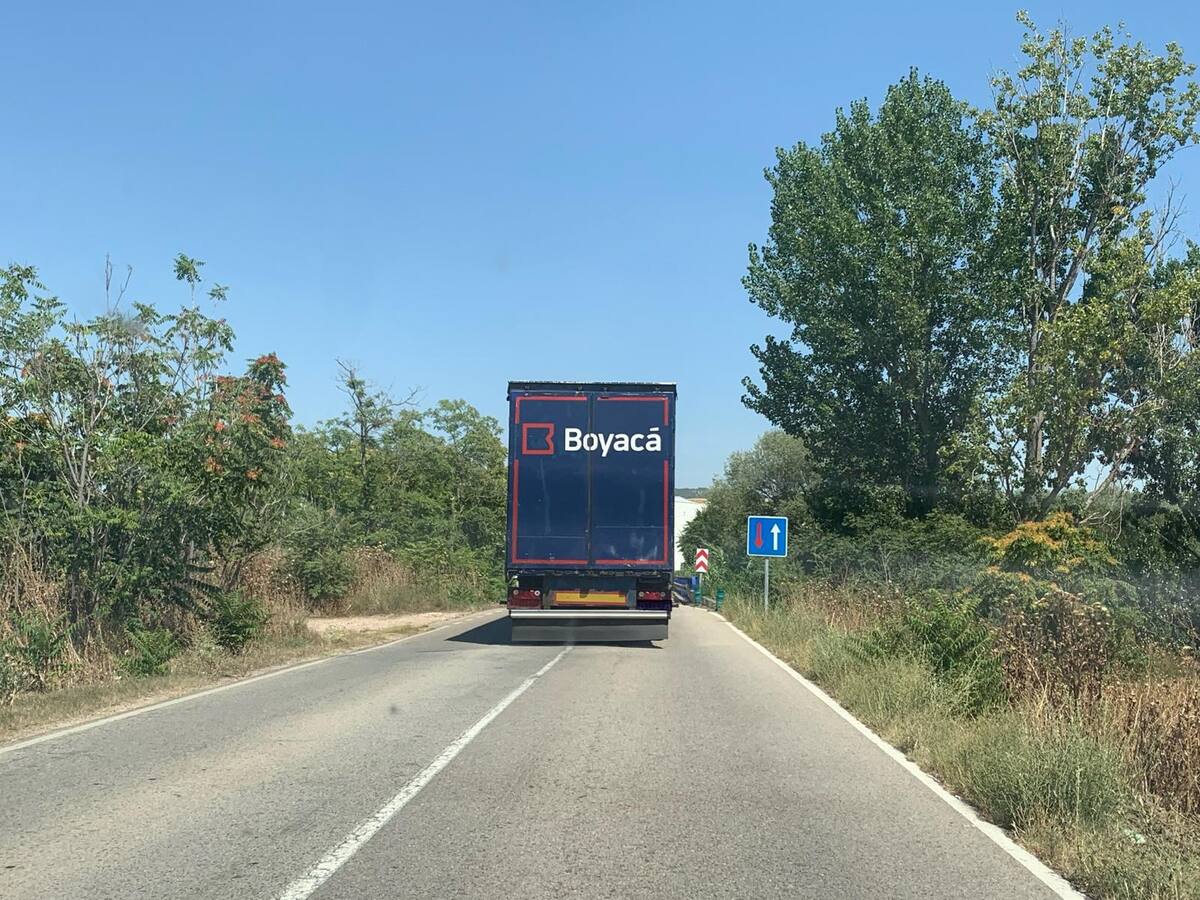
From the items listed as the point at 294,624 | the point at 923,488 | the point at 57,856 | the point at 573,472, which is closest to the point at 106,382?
the point at 294,624

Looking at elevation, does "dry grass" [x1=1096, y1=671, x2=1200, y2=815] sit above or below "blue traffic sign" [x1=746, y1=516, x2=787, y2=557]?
below

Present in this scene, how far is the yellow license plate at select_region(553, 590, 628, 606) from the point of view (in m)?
18.6

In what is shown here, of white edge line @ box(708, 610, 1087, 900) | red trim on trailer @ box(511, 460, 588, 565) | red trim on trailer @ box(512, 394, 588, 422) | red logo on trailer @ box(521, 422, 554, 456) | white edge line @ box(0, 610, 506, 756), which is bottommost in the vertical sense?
white edge line @ box(0, 610, 506, 756)

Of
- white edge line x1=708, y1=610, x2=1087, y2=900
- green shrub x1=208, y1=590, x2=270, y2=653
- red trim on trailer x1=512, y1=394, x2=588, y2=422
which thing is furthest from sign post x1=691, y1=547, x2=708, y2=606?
white edge line x1=708, y1=610, x2=1087, y2=900

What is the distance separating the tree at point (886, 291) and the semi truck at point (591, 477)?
16793 mm

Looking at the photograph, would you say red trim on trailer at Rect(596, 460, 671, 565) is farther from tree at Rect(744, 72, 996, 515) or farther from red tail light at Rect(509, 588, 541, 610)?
tree at Rect(744, 72, 996, 515)

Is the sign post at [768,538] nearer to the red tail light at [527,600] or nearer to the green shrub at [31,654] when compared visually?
the red tail light at [527,600]

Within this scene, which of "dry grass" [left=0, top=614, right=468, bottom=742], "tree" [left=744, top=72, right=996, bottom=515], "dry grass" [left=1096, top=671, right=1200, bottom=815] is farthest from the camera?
"tree" [left=744, top=72, right=996, bottom=515]

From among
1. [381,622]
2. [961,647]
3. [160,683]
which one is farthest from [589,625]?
[381,622]

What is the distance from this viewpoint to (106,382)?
14.7 m

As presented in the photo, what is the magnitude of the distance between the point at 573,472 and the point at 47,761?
1121cm

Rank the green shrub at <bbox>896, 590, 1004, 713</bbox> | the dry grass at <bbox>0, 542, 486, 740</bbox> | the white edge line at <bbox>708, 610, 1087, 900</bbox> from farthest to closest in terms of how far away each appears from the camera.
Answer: the dry grass at <bbox>0, 542, 486, 740</bbox> < the green shrub at <bbox>896, 590, 1004, 713</bbox> < the white edge line at <bbox>708, 610, 1087, 900</bbox>

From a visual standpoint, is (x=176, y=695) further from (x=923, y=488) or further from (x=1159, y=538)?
(x=923, y=488)

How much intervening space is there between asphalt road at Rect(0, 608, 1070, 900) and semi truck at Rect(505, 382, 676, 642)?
663 cm
